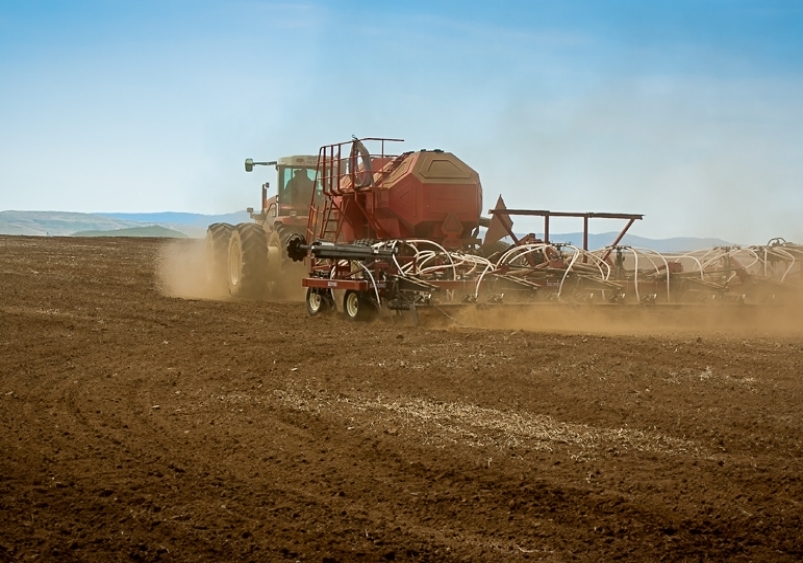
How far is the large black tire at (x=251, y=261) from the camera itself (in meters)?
17.1

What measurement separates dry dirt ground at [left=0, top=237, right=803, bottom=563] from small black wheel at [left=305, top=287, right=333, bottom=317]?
8.77 ft

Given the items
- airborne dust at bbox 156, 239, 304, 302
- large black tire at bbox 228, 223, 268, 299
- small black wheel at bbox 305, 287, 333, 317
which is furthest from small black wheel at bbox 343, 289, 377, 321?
airborne dust at bbox 156, 239, 304, 302

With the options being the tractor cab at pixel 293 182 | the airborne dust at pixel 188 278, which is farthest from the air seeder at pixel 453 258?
the airborne dust at pixel 188 278

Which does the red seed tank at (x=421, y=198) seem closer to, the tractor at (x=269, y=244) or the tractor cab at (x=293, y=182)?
the tractor at (x=269, y=244)

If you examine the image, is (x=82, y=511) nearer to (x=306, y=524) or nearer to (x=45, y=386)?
(x=306, y=524)

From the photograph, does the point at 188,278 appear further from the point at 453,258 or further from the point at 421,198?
the point at 453,258

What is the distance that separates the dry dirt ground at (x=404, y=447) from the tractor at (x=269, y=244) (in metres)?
5.68

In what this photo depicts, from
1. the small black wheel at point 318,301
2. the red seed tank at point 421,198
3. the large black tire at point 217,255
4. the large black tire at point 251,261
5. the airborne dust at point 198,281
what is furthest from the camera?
the large black tire at point 217,255

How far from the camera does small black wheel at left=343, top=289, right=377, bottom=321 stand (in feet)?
42.6

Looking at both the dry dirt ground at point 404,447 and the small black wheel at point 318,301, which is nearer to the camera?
the dry dirt ground at point 404,447

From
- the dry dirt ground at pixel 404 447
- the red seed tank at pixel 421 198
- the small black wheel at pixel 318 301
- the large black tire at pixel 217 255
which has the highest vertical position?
the red seed tank at pixel 421 198

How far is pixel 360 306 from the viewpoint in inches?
514

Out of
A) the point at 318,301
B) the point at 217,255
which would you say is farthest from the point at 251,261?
the point at 318,301

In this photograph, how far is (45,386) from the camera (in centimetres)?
833
